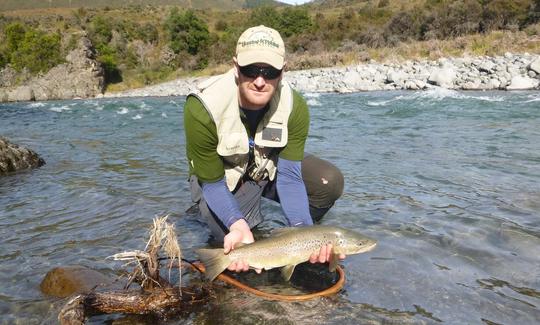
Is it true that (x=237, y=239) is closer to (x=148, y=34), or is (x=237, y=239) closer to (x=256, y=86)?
(x=256, y=86)

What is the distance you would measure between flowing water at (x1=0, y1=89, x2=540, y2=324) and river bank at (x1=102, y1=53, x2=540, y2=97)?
7.84m

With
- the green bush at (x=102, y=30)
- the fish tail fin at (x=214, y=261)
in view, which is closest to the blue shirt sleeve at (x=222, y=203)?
the fish tail fin at (x=214, y=261)

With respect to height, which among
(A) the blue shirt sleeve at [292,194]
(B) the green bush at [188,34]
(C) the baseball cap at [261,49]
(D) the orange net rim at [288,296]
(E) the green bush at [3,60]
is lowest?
(D) the orange net rim at [288,296]

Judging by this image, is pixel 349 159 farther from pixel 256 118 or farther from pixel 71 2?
pixel 71 2

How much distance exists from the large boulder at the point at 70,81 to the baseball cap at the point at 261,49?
43859mm

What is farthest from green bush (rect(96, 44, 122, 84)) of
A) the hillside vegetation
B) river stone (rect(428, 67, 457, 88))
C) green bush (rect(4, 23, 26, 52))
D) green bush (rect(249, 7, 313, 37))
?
river stone (rect(428, 67, 457, 88))

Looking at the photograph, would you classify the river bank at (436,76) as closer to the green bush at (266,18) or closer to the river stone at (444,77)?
the river stone at (444,77)

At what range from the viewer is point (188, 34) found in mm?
55156

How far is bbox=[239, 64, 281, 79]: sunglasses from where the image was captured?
316 cm

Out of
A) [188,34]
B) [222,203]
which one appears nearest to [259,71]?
[222,203]

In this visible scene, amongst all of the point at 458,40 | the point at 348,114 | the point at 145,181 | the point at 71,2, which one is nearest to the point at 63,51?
the point at 458,40

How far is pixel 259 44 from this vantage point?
313 cm

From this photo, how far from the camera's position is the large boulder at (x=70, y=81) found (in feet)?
137

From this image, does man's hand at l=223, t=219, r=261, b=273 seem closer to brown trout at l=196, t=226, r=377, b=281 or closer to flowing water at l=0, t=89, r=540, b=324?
brown trout at l=196, t=226, r=377, b=281
